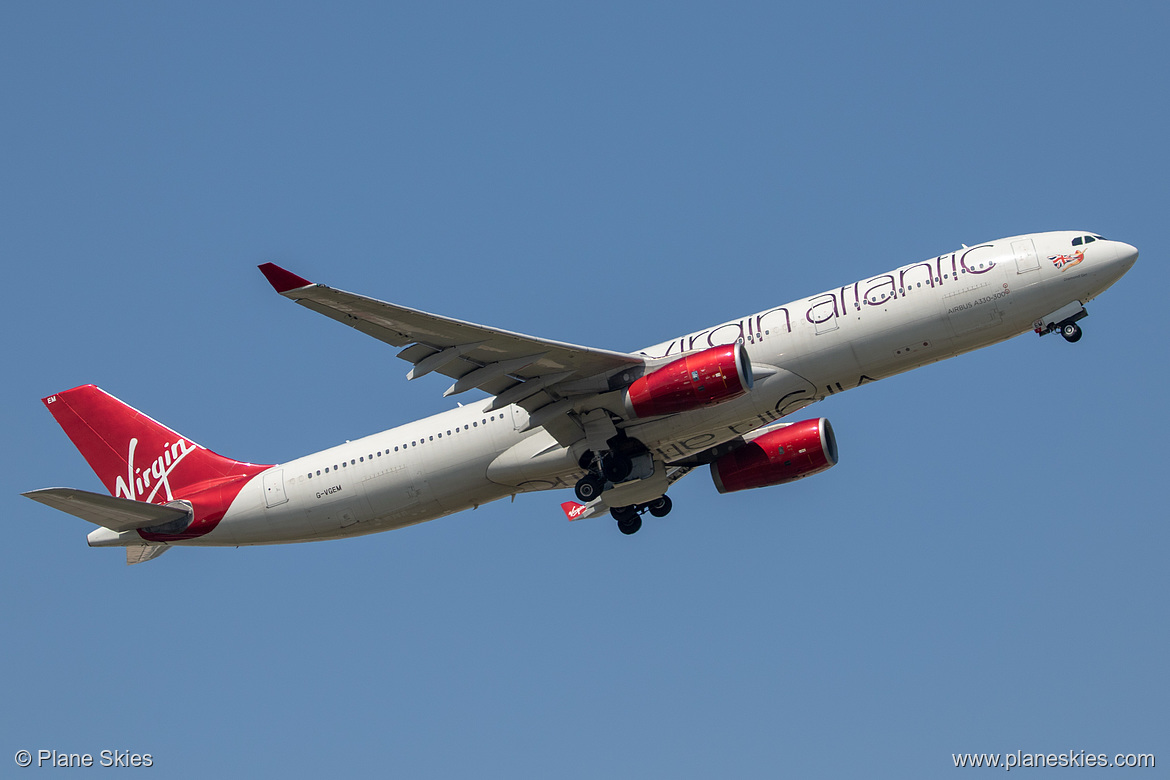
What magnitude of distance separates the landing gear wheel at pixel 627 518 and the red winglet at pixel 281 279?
Result: 1517 centimetres

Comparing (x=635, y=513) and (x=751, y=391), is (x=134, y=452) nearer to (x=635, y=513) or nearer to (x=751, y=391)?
(x=635, y=513)

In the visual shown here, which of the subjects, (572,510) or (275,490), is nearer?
(275,490)

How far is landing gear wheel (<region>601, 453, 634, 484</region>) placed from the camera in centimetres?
3538

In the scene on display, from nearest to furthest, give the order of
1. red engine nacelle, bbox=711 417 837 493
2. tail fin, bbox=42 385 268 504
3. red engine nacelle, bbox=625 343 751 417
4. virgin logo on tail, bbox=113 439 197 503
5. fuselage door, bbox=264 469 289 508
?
red engine nacelle, bbox=625 343 751 417
fuselage door, bbox=264 469 289 508
red engine nacelle, bbox=711 417 837 493
tail fin, bbox=42 385 268 504
virgin logo on tail, bbox=113 439 197 503

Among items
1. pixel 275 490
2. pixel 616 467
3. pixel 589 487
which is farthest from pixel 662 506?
pixel 275 490

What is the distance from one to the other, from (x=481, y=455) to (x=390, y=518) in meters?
3.48

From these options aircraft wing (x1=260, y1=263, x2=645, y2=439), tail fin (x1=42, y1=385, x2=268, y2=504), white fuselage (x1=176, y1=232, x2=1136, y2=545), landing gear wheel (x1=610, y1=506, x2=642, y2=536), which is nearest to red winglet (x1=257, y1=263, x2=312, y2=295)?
aircraft wing (x1=260, y1=263, x2=645, y2=439)

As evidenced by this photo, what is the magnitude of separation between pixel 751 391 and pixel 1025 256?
821 cm

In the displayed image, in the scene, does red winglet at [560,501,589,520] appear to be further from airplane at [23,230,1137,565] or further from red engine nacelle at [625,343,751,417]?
red engine nacelle at [625,343,751,417]

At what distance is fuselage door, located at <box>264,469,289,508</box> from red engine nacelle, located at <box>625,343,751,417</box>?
36.7ft

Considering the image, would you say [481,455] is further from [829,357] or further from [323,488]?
[829,357]

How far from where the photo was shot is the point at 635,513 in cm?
4103

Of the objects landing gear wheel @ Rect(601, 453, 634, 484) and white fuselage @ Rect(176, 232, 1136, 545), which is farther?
landing gear wheel @ Rect(601, 453, 634, 484)

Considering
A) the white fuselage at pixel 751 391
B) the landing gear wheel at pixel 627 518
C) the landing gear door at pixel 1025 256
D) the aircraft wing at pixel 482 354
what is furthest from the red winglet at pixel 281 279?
the landing gear door at pixel 1025 256
